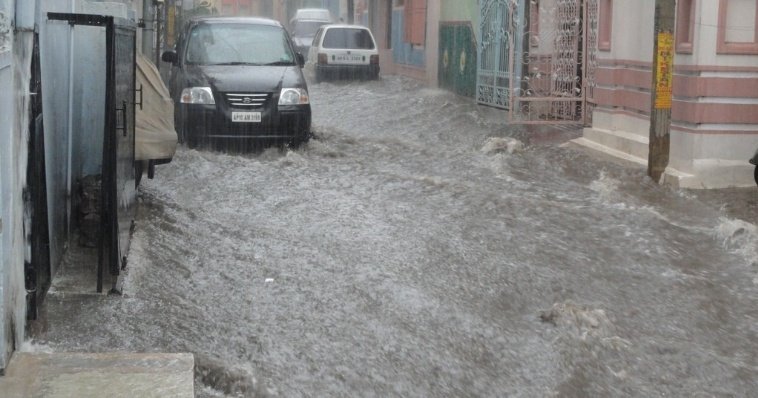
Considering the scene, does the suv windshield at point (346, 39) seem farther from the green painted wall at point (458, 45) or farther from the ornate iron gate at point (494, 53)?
the ornate iron gate at point (494, 53)

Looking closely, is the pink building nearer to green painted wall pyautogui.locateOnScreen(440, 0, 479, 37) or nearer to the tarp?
the tarp

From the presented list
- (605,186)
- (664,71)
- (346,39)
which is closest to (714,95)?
(664,71)

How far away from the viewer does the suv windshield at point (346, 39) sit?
27203mm

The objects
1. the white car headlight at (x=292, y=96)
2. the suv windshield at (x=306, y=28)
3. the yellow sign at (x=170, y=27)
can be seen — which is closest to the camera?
the white car headlight at (x=292, y=96)

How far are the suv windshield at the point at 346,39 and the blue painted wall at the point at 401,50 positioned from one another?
135 cm

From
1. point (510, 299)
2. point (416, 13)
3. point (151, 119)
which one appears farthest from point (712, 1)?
point (416, 13)

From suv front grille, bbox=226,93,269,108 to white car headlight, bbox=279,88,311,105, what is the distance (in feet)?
0.67

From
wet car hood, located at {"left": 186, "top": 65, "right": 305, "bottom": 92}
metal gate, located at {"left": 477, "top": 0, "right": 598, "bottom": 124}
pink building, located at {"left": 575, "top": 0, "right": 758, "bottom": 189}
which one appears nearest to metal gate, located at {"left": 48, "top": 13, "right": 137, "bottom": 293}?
pink building, located at {"left": 575, "top": 0, "right": 758, "bottom": 189}

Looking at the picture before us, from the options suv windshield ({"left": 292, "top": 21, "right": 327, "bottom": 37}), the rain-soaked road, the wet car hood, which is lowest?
the rain-soaked road

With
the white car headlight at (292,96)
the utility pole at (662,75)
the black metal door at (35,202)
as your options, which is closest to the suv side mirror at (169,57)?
the white car headlight at (292,96)

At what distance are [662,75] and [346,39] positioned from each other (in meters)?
17.3

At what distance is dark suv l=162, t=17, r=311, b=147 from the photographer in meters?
12.9

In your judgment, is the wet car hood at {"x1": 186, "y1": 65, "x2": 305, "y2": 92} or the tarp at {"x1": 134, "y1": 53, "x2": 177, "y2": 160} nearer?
the tarp at {"x1": 134, "y1": 53, "x2": 177, "y2": 160}

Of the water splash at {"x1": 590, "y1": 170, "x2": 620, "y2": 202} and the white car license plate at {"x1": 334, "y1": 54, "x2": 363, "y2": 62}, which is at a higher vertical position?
the white car license plate at {"x1": 334, "y1": 54, "x2": 363, "y2": 62}
